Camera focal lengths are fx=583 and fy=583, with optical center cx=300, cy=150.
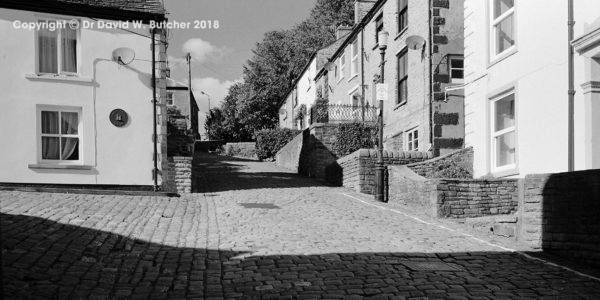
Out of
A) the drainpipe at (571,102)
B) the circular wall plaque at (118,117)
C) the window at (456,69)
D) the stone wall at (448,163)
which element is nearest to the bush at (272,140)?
the window at (456,69)

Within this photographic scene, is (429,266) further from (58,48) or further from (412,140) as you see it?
(412,140)

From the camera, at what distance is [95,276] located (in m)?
6.48

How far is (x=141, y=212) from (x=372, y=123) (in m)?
13.3

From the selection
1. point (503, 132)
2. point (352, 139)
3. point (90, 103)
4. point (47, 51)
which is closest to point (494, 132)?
point (503, 132)

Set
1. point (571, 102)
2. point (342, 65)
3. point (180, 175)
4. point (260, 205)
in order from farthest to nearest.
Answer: point (342, 65)
point (180, 175)
point (260, 205)
point (571, 102)

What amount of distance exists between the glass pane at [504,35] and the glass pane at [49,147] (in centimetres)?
1123

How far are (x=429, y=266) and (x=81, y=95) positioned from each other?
432 inches

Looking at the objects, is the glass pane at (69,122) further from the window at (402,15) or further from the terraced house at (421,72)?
the window at (402,15)

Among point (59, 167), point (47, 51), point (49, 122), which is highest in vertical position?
point (47, 51)

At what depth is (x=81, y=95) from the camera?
15.1m

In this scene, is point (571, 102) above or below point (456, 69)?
below

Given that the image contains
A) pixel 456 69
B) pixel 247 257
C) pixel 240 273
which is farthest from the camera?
pixel 456 69

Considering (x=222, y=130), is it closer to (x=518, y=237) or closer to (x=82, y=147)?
(x=82, y=147)

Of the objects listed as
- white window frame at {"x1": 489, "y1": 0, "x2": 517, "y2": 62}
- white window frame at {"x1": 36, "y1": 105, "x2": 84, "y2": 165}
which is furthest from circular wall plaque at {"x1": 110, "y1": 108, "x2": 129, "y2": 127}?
white window frame at {"x1": 489, "y1": 0, "x2": 517, "y2": 62}
